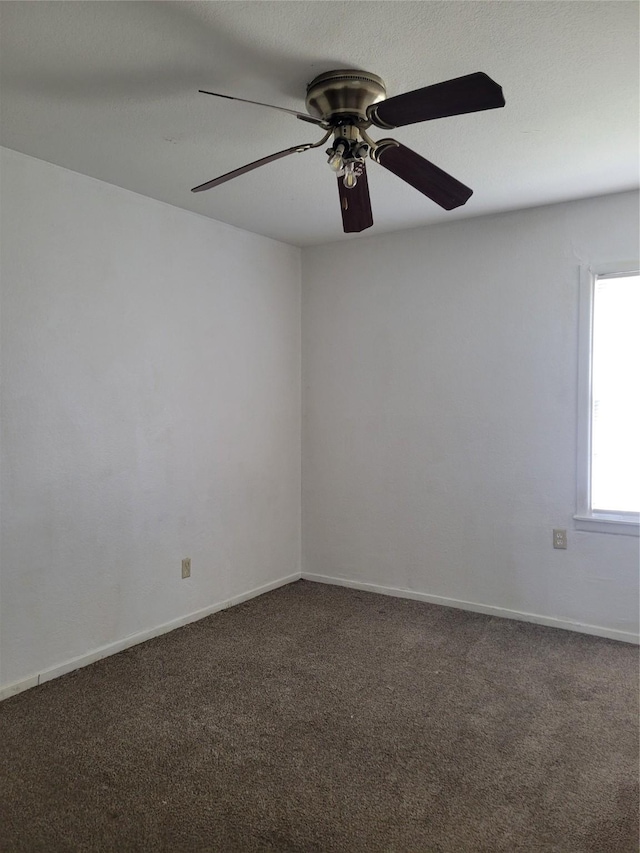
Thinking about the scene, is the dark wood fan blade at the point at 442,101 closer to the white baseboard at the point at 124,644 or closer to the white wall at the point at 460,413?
the white wall at the point at 460,413

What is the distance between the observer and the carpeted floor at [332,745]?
78.2 inches

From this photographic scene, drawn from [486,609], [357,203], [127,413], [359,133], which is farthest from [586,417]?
[127,413]

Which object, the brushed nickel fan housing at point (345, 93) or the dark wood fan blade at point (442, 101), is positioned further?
the brushed nickel fan housing at point (345, 93)

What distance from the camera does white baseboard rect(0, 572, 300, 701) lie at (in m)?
2.92

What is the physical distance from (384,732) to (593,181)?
2.82 m

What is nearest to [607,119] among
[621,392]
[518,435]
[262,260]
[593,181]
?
[593,181]

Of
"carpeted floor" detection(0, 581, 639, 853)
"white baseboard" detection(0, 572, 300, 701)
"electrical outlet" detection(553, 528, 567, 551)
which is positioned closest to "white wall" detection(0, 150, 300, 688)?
"white baseboard" detection(0, 572, 300, 701)

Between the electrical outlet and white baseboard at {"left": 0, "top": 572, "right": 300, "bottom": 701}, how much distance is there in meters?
1.89

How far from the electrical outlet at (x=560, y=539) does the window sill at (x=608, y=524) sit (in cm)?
9

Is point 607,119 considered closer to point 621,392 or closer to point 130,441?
point 621,392

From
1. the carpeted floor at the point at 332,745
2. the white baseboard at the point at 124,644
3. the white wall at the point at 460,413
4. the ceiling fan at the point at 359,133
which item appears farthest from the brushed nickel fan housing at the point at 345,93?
the white baseboard at the point at 124,644

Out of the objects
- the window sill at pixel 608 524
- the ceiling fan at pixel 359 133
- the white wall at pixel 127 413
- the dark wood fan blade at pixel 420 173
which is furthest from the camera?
the window sill at pixel 608 524

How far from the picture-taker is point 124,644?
3.39 meters

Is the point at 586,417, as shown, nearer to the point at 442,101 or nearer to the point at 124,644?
the point at 442,101
